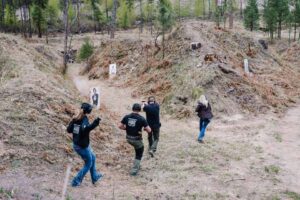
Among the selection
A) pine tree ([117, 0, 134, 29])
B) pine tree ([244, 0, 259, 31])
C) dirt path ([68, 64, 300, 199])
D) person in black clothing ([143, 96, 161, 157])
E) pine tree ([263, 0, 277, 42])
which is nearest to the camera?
dirt path ([68, 64, 300, 199])

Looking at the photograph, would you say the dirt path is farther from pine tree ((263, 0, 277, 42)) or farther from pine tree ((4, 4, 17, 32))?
pine tree ((4, 4, 17, 32))

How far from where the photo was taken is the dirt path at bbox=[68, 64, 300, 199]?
10.2 m

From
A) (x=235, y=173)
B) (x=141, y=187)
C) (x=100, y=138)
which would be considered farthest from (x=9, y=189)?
(x=235, y=173)

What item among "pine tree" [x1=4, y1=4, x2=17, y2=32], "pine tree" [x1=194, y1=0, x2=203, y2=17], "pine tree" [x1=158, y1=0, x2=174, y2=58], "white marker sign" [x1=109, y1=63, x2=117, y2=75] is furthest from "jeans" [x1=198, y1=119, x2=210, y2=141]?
"pine tree" [x1=194, y1=0, x2=203, y2=17]

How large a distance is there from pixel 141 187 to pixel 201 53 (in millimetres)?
15287

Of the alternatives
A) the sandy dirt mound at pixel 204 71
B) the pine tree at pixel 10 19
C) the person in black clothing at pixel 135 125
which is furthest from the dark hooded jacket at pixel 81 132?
the pine tree at pixel 10 19

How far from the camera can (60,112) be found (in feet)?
46.0

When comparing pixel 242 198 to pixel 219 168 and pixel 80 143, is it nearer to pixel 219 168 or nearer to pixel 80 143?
pixel 219 168

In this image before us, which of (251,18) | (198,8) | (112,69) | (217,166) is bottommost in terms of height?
(217,166)

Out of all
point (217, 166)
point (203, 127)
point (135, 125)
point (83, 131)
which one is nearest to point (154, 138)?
point (217, 166)

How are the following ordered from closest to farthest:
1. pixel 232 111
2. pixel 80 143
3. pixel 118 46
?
pixel 80 143, pixel 232 111, pixel 118 46

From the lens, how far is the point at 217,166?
12367 millimetres

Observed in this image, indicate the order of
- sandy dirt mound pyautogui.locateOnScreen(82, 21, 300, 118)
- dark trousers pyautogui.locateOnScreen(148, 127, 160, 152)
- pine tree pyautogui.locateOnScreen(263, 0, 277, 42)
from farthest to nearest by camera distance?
pine tree pyautogui.locateOnScreen(263, 0, 277, 42) < sandy dirt mound pyautogui.locateOnScreen(82, 21, 300, 118) < dark trousers pyautogui.locateOnScreen(148, 127, 160, 152)

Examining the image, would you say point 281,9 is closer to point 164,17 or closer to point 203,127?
point 164,17
